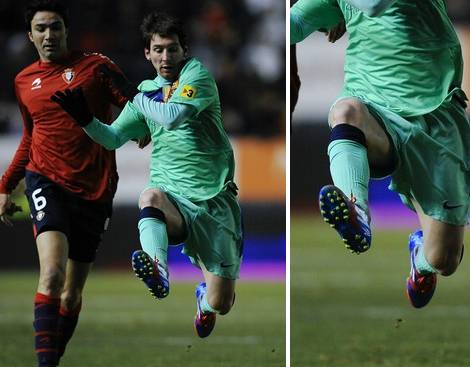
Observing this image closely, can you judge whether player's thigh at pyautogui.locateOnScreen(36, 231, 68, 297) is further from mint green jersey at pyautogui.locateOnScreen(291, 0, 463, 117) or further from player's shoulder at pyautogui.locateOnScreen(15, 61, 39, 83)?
mint green jersey at pyautogui.locateOnScreen(291, 0, 463, 117)

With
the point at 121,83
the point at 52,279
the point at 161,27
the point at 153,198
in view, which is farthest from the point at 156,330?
the point at 161,27

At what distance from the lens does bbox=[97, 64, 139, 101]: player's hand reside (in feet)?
16.4

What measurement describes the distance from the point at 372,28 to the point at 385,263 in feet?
3.61

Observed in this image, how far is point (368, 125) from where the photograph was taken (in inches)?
165

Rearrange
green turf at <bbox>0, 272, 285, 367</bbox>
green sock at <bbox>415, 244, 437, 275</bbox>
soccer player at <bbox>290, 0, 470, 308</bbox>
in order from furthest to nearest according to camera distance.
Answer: green turf at <bbox>0, 272, 285, 367</bbox> < green sock at <bbox>415, 244, 437, 275</bbox> < soccer player at <bbox>290, 0, 470, 308</bbox>

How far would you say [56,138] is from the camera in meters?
5.01

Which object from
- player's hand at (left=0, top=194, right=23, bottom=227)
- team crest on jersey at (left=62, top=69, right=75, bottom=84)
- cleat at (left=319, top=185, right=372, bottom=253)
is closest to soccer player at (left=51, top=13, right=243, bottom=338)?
team crest on jersey at (left=62, top=69, right=75, bottom=84)

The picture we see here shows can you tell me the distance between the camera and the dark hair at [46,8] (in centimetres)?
518

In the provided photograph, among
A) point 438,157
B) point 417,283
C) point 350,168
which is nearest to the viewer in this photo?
point 350,168

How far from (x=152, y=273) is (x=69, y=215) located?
1.64 feet

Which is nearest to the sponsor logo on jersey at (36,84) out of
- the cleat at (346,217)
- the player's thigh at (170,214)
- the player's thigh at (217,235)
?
the player's thigh at (170,214)

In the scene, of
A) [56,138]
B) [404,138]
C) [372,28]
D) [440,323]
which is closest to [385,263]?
[440,323]

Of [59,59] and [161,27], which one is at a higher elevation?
[161,27]

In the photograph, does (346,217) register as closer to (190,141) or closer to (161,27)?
(190,141)
